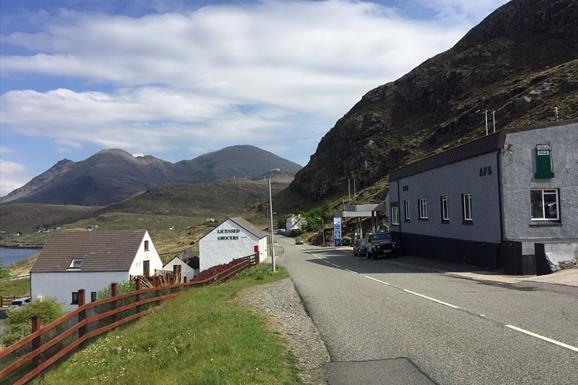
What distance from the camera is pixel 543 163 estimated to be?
2466cm

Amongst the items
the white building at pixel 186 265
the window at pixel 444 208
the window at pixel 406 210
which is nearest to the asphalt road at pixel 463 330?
the window at pixel 444 208

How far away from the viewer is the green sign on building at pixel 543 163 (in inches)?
969

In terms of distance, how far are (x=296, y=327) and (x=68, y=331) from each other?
14.3ft

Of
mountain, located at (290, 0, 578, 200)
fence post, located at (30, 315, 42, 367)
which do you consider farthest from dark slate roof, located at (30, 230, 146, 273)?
mountain, located at (290, 0, 578, 200)

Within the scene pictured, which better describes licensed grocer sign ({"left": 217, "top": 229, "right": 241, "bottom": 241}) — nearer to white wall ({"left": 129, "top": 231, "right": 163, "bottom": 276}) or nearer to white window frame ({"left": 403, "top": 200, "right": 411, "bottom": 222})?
white wall ({"left": 129, "top": 231, "right": 163, "bottom": 276})

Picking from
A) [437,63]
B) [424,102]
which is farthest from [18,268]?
[437,63]

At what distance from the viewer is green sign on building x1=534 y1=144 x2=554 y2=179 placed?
2461 centimetres

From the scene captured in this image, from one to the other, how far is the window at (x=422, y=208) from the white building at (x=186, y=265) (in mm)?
32041

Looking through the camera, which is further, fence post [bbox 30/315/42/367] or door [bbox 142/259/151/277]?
door [bbox 142/259/151/277]

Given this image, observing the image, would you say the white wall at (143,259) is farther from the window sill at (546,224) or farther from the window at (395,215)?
the window sill at (546,224)

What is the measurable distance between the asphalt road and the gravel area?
0.25 meters

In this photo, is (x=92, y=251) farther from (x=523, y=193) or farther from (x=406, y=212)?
(x=523, y=193)

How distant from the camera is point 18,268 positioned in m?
127

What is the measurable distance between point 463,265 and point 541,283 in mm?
9842
